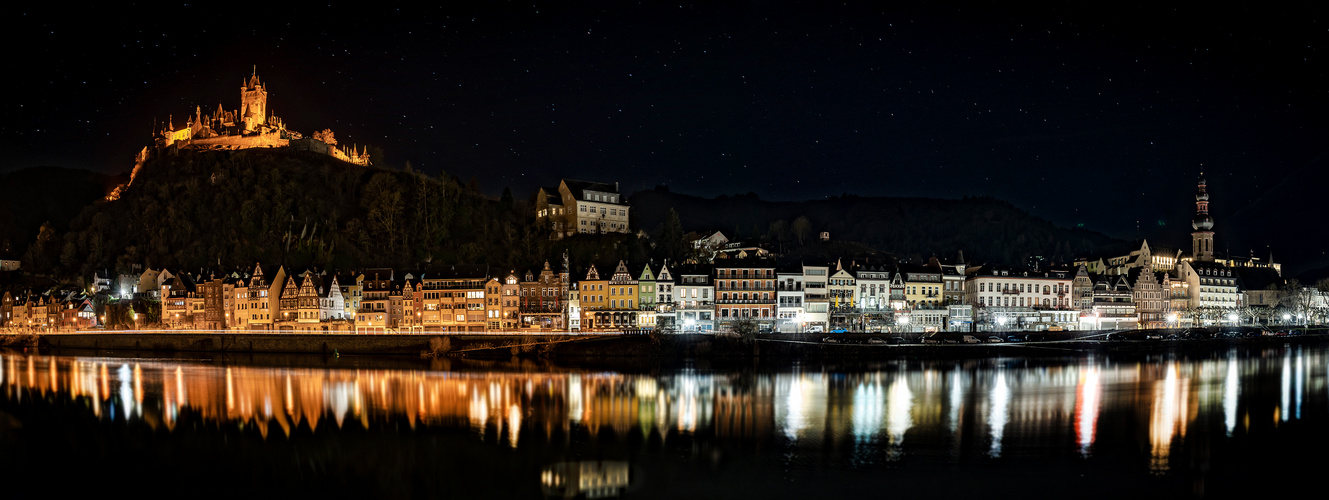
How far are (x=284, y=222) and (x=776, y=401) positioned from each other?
159ft

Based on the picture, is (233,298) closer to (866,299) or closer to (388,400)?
(388,400)

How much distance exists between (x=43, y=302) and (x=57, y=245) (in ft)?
33.6

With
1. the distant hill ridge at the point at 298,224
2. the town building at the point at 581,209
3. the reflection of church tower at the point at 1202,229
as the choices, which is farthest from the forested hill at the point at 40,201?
the reflection of church tower at the point at 1202,229

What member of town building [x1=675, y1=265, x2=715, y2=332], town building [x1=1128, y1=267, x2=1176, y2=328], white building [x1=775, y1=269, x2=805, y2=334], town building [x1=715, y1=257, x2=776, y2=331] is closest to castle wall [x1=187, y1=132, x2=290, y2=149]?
town building [x1=675, y1=265, x2=715, y2=332]

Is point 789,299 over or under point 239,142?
under

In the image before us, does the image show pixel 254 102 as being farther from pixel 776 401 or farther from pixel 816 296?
pixel 776 401

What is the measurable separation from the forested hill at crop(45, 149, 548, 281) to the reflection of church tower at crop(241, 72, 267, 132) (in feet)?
33.8

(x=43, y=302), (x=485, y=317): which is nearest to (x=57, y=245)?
(x=43, y=302)

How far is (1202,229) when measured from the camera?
8238cm

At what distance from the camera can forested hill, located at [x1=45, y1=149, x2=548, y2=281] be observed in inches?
Result: 2489

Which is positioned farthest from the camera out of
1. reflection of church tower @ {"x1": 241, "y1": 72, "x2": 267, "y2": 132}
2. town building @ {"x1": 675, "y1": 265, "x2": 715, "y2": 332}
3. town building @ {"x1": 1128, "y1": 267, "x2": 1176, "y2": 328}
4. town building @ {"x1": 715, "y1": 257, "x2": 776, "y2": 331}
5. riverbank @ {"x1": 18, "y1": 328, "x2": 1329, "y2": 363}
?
reflection of church tower @ {"x1": 241, "y1": 72, "x2": 267, "y2": 132}

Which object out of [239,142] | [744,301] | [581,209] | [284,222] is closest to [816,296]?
[744,301]

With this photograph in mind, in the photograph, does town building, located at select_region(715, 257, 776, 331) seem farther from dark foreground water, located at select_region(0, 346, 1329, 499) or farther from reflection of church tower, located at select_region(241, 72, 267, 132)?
reflection of church tower, located at select_region(241, 72, 267, 132)

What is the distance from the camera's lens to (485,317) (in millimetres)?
52094
